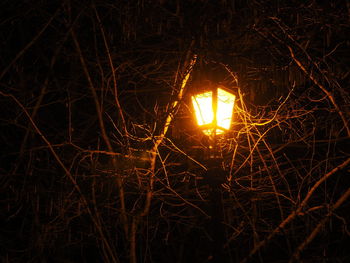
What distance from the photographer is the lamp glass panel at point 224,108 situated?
4.32 m

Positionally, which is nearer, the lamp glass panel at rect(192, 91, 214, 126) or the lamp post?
the lamp post

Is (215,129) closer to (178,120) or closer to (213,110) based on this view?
(213,110)

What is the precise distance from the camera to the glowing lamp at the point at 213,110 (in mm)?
4242

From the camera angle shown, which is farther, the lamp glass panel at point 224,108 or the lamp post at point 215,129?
the lamp glass panel at point 224,108

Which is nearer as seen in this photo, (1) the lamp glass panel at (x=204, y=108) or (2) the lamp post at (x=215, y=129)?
(2) the lamp post at (x=215, y=129)

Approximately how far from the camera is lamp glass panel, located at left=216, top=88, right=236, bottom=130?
170 inches

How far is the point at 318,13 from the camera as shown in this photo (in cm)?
602

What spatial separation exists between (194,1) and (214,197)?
3.39 m

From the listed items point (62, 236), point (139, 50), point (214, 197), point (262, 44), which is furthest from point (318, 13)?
point (62, 236)

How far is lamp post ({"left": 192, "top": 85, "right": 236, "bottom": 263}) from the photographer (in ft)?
13.7

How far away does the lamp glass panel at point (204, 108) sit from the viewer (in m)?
4.27

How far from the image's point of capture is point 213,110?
421 centimetres

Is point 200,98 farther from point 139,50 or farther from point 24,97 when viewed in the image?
point 24,97

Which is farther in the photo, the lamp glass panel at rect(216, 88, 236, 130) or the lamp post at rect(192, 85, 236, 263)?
the lamp glass panel at rect(216, 88, 236, 130)
